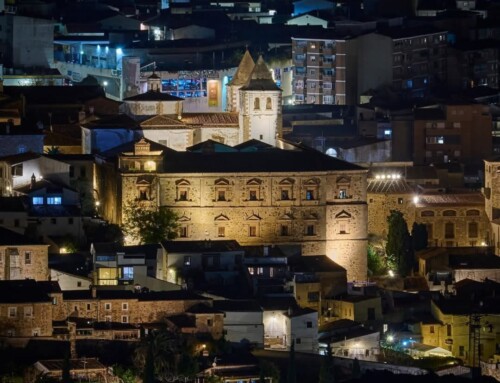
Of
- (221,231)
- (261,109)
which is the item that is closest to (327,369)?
(221,231)

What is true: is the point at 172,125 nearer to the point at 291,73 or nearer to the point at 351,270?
the point at 351,270

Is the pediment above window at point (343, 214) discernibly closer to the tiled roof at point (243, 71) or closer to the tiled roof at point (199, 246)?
the tiled roof at point (199, 246)

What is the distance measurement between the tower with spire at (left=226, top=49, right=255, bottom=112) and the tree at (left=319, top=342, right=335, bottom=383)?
18.9m

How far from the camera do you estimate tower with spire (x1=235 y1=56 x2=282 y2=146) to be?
275ft

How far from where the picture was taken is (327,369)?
66438 millimetres

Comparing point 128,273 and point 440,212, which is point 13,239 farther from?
point 440,212

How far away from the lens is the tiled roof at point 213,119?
8475cm

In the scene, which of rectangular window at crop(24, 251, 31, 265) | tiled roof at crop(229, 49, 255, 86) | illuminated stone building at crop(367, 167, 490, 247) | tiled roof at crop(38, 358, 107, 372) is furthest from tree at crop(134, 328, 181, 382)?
tiled roof at crop(229, 49, 255, 86)

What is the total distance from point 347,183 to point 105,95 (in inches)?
594

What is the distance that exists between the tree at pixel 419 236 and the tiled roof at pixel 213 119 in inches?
241

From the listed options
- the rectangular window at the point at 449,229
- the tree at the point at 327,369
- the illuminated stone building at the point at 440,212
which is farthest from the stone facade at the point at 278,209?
the tree at the point at 327,369

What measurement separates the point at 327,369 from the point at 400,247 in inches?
524

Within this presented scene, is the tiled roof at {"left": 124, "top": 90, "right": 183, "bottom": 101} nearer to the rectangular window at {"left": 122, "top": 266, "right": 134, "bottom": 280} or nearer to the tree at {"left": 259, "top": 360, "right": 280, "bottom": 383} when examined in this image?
the rectangular window at {"left": 122, "top": 266, "right": 134, "bottom": 280}

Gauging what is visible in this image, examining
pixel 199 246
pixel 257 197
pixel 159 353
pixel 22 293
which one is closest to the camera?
pixel 159 353
